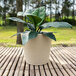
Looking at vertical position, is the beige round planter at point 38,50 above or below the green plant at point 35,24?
below

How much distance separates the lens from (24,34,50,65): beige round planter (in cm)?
160

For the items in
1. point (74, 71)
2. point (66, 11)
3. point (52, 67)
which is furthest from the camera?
point (66, 11)

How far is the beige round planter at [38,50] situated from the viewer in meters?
1.60

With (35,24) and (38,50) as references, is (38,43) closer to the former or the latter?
(38,50)

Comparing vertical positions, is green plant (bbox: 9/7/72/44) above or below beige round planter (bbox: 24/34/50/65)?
above

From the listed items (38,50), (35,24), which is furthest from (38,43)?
(35,24)

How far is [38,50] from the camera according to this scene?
5.33 ft

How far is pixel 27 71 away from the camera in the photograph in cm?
145

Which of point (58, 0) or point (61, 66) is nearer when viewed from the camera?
point (61, 66)

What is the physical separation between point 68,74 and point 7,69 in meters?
0.78

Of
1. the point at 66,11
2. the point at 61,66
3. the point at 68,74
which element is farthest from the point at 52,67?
the point at 66,11

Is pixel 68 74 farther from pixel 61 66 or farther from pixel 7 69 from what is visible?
pixel 7 69

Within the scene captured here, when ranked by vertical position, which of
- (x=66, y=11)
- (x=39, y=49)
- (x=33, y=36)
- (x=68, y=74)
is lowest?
(x=68, y=74)

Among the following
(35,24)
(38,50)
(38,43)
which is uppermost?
(35,24)
